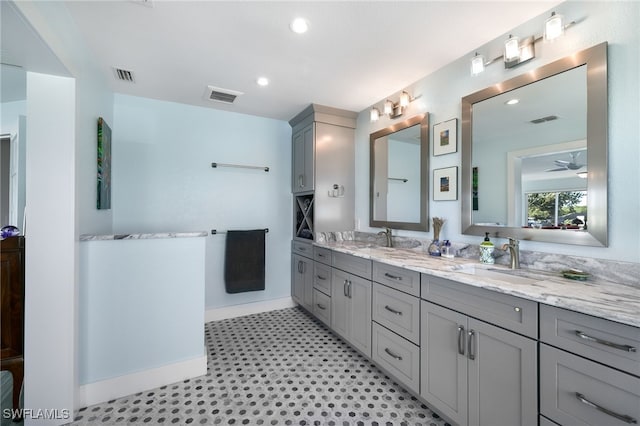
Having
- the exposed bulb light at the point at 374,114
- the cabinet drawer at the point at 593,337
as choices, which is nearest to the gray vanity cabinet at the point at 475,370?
the cabinet drawer at the point at 593,337

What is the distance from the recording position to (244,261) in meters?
3.19

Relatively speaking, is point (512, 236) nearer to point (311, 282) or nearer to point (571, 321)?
point (571, 321)

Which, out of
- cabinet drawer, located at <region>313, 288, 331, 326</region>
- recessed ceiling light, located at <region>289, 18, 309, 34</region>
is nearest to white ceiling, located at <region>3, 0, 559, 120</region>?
recessed ceiling light, located at <region>289, 18, 309, 34</region>

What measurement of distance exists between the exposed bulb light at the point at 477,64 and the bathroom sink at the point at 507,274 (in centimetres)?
131

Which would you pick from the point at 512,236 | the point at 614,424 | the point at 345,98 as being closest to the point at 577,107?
the point at 512,236

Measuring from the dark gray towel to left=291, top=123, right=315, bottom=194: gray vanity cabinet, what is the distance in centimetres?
74

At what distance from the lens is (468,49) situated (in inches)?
77.4

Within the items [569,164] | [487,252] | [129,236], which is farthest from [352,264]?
[129,236]

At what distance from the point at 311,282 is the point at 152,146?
2239 millimetres

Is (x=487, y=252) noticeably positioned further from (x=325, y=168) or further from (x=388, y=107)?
(x=325, y=168)

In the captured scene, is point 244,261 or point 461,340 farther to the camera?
point 244,261

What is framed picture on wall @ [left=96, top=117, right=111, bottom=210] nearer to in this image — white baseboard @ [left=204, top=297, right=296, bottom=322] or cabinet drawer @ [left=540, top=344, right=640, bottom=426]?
white baseboard @ [left=204, top=297, right=296, bottom=322]

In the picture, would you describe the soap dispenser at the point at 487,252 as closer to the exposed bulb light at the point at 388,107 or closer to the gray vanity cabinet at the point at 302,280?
the exposed bulb light at the point at 388,107

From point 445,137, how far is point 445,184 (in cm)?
38
